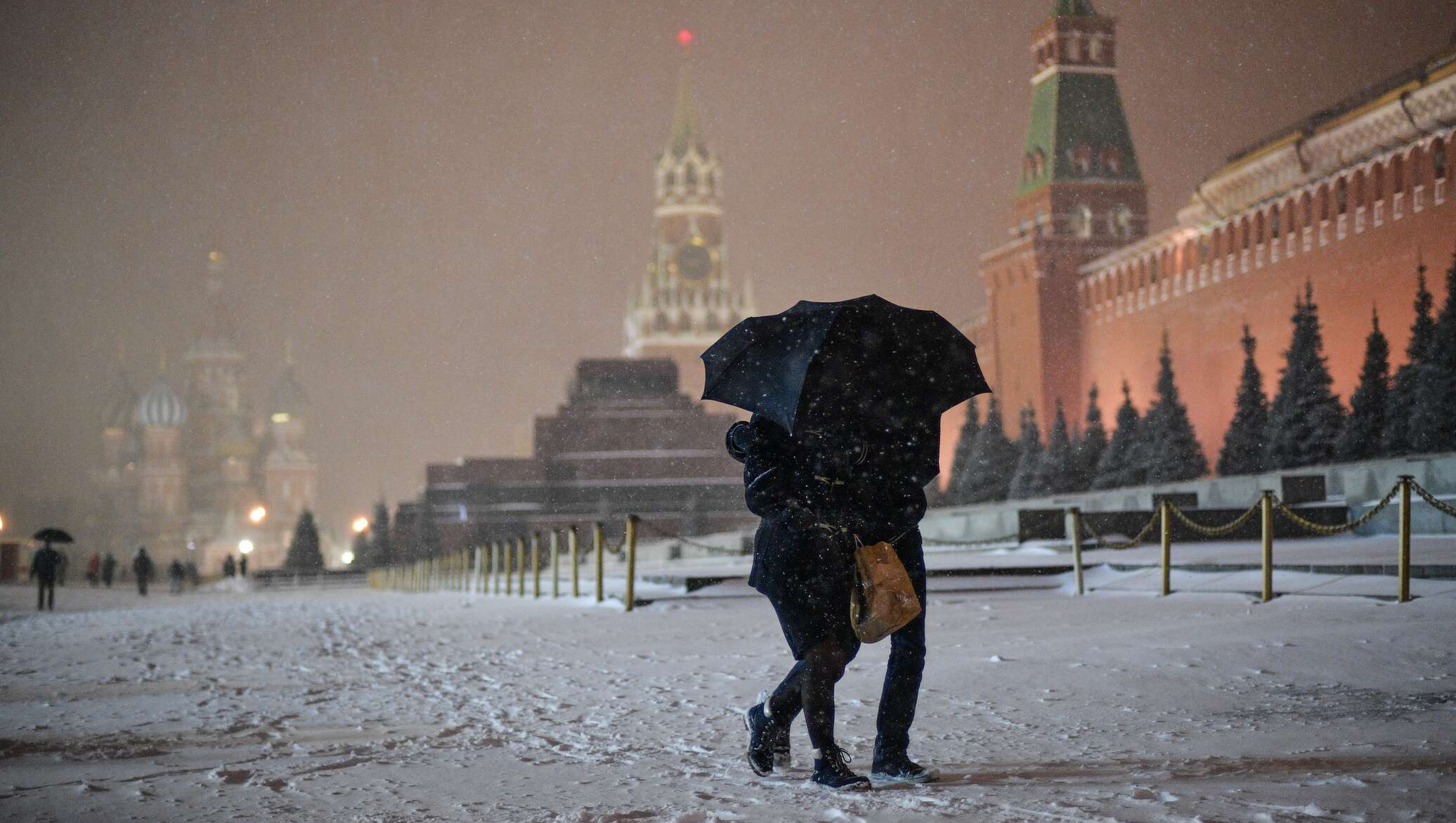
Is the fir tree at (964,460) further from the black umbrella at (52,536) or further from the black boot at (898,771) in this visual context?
the black boot at (898,771)

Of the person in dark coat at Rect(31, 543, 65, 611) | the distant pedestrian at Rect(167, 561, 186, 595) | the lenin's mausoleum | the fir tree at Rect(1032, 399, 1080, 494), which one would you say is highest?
the lenin's mausoleum

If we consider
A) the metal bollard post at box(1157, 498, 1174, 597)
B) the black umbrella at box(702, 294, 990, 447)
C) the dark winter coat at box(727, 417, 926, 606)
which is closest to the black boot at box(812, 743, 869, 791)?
the dark winter coat at box(727, 417, 926, 606)

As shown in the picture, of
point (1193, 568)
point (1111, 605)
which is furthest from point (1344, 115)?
point (1111, 605)

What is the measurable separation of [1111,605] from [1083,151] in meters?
29.4

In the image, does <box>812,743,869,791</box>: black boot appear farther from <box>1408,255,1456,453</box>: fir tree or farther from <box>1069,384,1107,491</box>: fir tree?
<box>1069,384,1107,491</box>: fir tree

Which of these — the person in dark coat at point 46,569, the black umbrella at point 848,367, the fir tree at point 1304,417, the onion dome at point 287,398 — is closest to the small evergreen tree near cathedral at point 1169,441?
the fir tree at point 1304,417

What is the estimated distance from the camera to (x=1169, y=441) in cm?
2295

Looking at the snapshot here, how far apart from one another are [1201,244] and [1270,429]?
9.45 m

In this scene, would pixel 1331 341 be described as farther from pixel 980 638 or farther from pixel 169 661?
pixel 169 661

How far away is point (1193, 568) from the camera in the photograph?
29.7 feet

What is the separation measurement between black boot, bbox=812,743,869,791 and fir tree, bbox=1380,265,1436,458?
14318 millimetres

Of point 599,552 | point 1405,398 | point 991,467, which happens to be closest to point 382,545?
point 991,467

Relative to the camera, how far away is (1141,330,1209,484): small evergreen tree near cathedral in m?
22.9

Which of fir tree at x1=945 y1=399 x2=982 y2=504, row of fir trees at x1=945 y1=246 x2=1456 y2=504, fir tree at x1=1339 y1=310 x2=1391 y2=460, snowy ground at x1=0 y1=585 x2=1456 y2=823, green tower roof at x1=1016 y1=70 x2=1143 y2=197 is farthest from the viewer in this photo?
green tower roof at x1=1016 y1=70 x2=1143 y2=197
